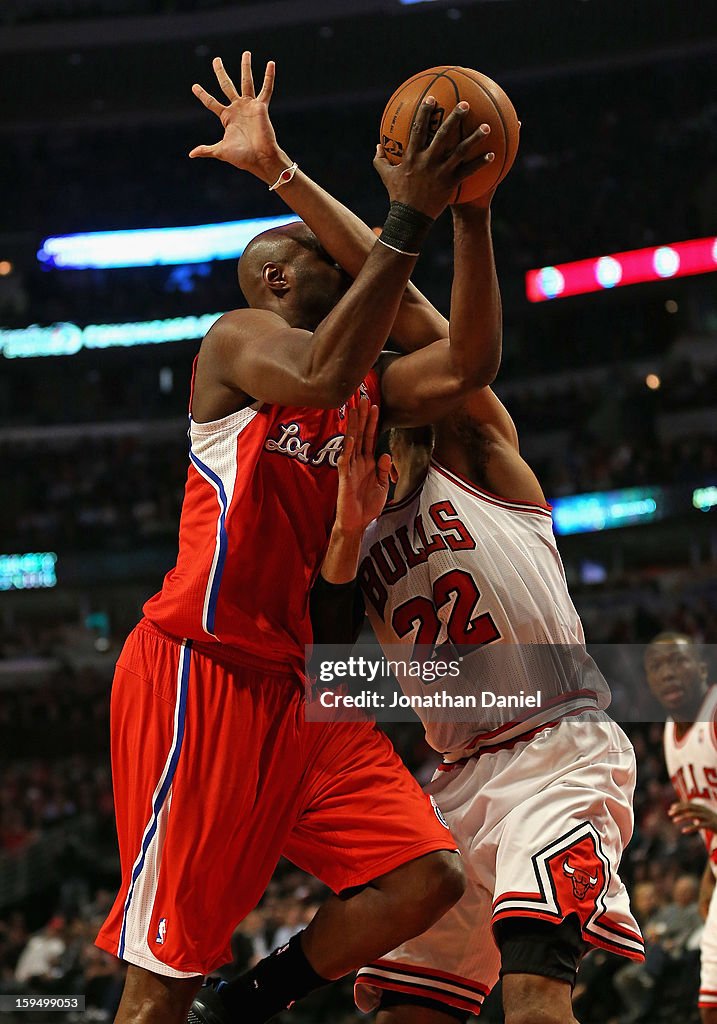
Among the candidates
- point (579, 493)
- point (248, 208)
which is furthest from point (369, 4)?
point (579, 493)

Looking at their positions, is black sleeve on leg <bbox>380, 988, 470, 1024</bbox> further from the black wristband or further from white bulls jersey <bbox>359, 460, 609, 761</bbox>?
the black wristband

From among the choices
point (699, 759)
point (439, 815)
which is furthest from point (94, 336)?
point (439, 815)

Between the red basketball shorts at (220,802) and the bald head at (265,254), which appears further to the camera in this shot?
the bald head at (265,254)

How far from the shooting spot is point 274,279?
3621 millimetres

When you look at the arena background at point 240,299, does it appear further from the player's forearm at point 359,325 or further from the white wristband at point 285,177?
the player's forearm at point 359,325

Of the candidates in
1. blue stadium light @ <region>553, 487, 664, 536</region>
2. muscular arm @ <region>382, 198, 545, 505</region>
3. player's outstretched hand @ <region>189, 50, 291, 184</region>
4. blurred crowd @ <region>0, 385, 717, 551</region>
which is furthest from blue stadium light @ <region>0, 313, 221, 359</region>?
muscular arm @ <region>382, 198, 545, 505</region>

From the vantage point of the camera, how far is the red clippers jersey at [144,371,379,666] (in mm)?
3430

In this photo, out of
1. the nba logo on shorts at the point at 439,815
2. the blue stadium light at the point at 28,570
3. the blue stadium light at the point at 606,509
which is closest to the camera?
the nba logo on shorts at the point at 439,815

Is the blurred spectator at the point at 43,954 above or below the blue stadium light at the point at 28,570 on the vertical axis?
below

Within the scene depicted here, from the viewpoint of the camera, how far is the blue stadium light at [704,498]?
18.7m

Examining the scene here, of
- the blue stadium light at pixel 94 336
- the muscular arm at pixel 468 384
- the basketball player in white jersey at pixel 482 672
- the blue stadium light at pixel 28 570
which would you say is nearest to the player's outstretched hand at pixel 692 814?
the basketball player in white jersey at pixel 482 672

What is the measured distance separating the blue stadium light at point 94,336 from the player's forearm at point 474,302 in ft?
71.2

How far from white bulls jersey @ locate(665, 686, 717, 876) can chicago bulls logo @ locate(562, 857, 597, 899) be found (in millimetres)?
3284

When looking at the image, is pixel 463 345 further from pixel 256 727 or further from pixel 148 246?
pixel 148 246
